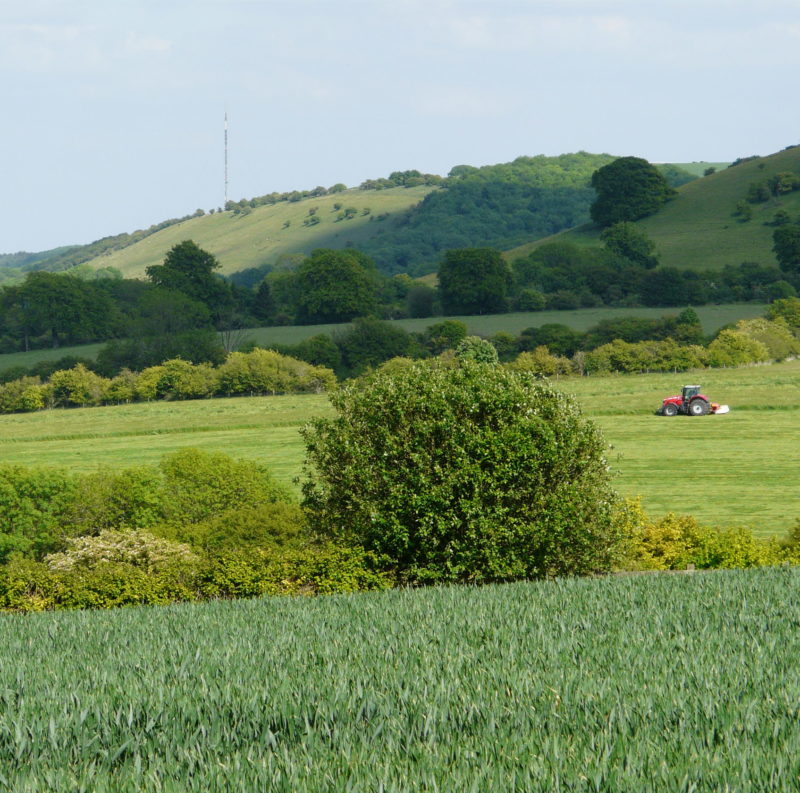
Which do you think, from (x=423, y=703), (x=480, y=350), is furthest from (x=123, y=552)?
(x=480, y=350)

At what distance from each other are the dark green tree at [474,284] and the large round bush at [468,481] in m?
135

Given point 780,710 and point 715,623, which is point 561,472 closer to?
point 715,623

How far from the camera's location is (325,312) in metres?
170

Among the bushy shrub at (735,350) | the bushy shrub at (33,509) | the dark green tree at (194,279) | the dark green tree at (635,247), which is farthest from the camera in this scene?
the dark green tree at (635,247)

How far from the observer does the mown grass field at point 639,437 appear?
5212cm


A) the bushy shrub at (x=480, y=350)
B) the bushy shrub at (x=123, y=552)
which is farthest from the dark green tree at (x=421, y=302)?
the bushy shrub at (x=123, y=552)

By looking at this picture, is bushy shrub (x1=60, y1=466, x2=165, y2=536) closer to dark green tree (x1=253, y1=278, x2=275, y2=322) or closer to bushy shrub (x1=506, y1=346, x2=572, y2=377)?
bushy shrub (x1=506, y1=346, x2=572, y2=377)

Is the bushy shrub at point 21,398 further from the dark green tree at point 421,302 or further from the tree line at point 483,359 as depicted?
the dark green tree at point 421,302

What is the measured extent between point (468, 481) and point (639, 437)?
140 feet

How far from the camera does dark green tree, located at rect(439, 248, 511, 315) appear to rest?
168 m

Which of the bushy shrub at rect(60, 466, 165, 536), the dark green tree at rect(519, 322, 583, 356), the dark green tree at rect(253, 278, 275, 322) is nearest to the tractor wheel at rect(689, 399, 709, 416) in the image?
the bushy shrub at rect(60, 466, 165, 536)

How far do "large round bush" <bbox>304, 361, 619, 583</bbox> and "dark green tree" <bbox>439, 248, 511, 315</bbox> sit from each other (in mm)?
134937

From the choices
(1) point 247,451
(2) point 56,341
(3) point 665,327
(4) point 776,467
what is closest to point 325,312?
(2) point 56,341

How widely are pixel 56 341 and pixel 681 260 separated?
111359 millimetres
